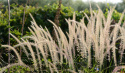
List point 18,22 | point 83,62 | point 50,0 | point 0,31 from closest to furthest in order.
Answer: point 83,62
point 0,31
point 18,22
point 50,0

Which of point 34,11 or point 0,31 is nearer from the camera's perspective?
point 0,31

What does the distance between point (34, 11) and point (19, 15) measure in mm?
461

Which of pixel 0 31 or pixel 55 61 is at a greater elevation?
pixel 0 31

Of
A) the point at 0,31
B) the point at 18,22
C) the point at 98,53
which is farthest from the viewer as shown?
the point at 18,22

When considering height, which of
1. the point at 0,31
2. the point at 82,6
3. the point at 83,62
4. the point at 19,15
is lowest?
the point at 83,62

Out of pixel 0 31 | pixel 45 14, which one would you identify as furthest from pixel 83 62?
pixel 45 14

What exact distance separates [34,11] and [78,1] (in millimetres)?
14939

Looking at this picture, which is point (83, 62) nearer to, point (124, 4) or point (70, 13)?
point (70, 13)

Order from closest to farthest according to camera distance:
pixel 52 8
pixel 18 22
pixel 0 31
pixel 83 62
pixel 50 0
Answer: pixel 83 62, pixel 0 31, pixel 18 22, pixel 52 8, pixel 50 0

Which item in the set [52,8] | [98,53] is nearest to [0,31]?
[52,8]

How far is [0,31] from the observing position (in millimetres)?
4352

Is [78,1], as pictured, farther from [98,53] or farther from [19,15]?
[98,53]

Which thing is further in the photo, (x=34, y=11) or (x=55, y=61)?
(x=34, y=11)

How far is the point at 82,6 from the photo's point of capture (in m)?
19.1
